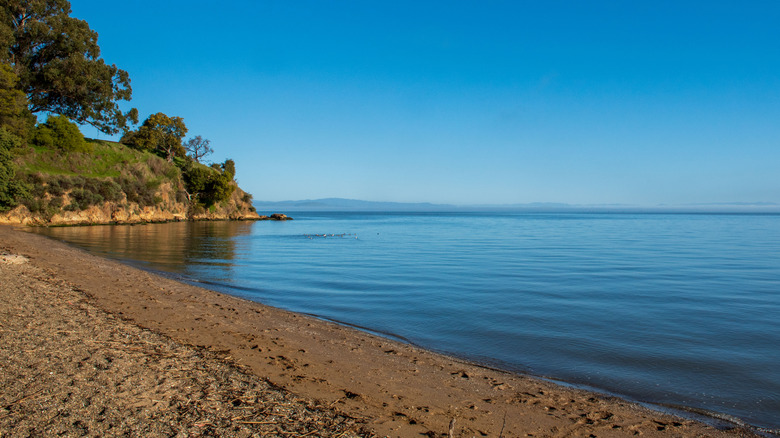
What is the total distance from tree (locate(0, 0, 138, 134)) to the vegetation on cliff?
92 millimetres

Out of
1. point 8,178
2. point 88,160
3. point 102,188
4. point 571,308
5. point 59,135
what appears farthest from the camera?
point 88,160

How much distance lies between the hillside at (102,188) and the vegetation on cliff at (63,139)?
0.41ft

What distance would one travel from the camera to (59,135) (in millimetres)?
53781

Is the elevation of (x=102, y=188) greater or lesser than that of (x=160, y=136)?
lesser

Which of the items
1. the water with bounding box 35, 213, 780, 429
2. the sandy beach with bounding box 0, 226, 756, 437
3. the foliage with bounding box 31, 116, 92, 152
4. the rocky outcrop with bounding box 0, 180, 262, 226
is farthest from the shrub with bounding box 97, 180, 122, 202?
the sandy beach with bounding box 0, 226, 756, 437

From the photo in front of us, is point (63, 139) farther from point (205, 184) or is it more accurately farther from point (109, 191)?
point (205, 184)

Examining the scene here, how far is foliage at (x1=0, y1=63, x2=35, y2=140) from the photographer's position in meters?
39.8

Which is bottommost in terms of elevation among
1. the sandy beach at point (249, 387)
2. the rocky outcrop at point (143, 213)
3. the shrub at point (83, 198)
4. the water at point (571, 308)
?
the water at point (571, 308)

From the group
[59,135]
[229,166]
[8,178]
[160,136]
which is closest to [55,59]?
[59,135]

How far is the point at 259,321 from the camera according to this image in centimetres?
1050

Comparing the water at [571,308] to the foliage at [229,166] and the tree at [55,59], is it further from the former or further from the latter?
the foliage at [229,166]

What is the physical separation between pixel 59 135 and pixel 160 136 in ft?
72.1

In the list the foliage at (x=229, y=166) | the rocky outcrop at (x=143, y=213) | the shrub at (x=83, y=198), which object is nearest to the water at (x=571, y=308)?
the rocky outcrop at (x=143, y=213)

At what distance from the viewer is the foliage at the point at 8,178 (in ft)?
121
